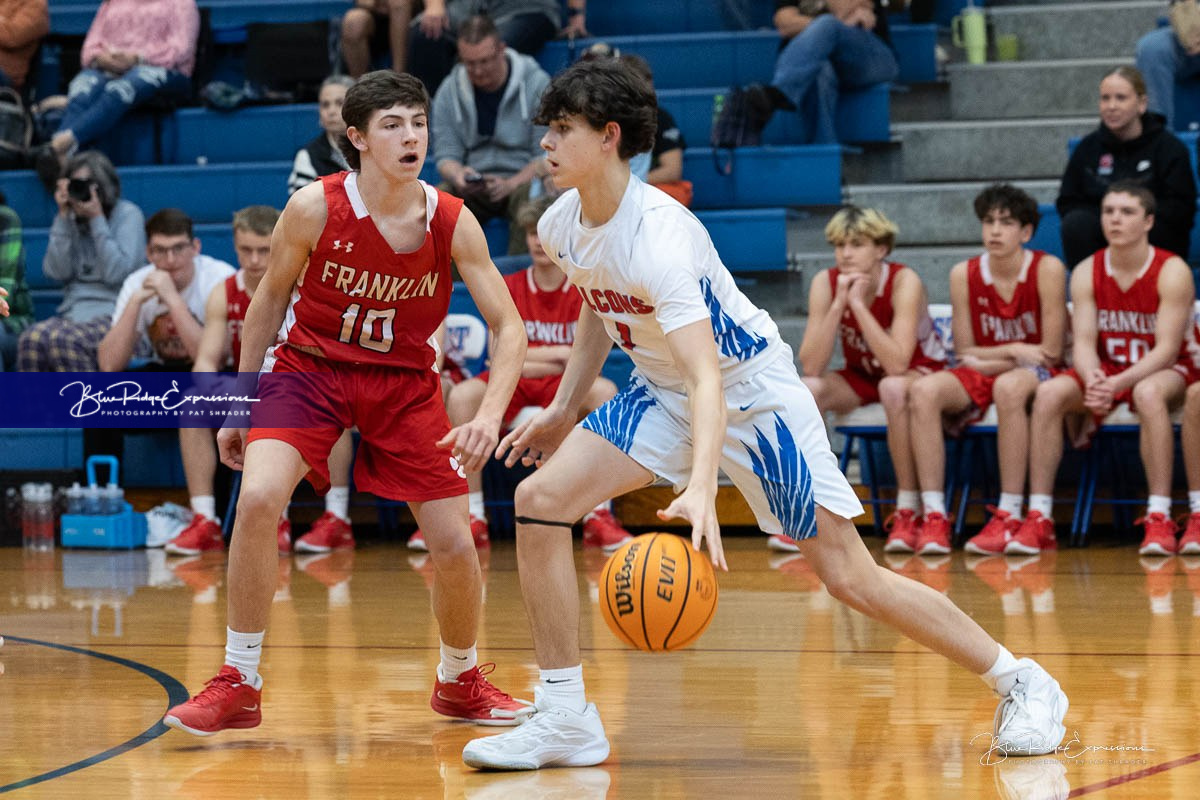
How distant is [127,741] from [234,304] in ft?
13.3

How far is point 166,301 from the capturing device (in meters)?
7.82

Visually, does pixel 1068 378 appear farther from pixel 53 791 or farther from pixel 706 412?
pixel 53 791

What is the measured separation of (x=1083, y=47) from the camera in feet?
34.4

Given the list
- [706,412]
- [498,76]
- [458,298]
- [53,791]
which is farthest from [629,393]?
[498,76]

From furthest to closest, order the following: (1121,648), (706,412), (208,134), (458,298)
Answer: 1. (208,134)
2. (458,298)
3. (1121,648)
4. (706,412)

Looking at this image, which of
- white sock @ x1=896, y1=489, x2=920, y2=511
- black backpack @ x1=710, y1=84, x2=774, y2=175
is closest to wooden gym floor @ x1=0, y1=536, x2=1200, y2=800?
white sock @ x1=896, y1=489, x2=920, y2=511

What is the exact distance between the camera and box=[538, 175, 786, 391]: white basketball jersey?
3406 millimetres

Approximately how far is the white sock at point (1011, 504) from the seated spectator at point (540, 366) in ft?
5.59

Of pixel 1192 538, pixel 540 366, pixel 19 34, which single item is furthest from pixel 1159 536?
pixel 19 34

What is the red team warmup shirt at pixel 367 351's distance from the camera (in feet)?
13.0

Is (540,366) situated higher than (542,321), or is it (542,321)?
(542,321)

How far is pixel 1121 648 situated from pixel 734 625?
49.7 inches

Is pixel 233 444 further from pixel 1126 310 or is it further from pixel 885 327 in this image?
pixel 1126 310

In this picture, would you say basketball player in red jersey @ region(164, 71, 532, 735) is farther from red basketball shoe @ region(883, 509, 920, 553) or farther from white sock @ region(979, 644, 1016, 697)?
red basketball shoe @ region(883, 509, 920, 553)
